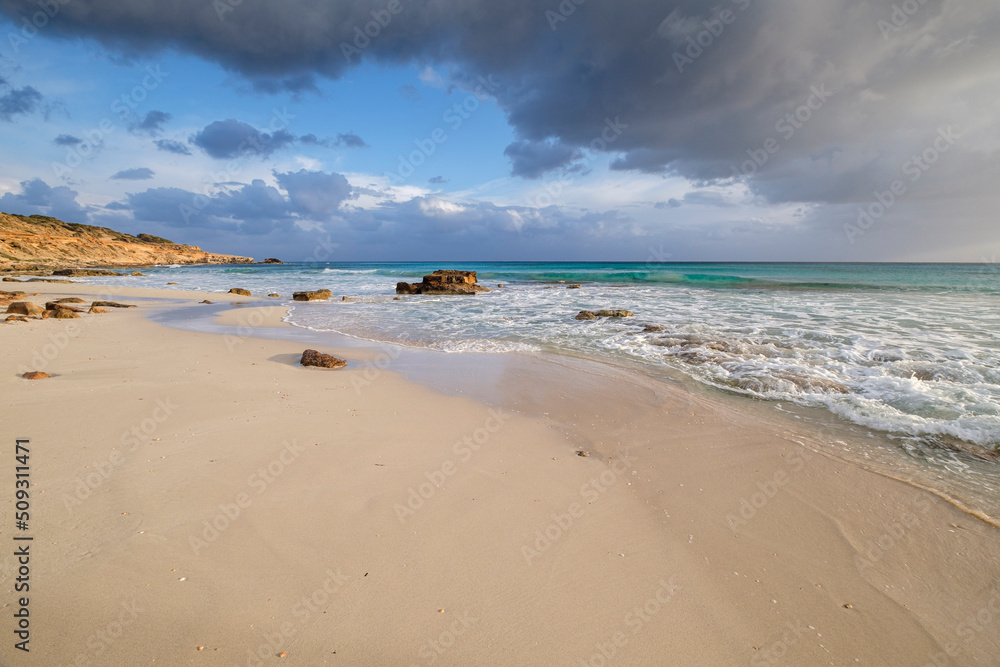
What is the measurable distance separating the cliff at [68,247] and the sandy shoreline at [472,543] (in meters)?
53.2

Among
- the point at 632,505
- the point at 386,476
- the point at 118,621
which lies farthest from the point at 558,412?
the point at 118,621

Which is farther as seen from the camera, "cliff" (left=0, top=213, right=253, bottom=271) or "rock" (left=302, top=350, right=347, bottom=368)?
"cliff" (left=0, top=213, right=253, bottom=271)

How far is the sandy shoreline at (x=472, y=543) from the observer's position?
6.79 ft

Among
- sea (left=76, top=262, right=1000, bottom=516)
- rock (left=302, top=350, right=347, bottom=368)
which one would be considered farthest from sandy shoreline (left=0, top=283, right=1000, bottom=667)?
rock (left=302, top=350, right=347, bottom=368)

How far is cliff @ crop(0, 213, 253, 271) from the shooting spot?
45875 mm

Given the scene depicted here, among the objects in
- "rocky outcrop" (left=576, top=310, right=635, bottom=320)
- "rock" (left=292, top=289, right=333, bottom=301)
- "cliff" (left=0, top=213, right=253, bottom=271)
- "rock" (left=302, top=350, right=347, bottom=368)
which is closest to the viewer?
"rock" (left=302, top=350, right=347, bottom=368)

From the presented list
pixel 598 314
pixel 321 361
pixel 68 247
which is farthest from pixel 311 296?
pixel 68 247

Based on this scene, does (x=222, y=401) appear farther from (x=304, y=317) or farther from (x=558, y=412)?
(x=304, y=317)

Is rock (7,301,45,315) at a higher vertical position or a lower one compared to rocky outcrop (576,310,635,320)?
higher

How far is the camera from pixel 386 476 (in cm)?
354

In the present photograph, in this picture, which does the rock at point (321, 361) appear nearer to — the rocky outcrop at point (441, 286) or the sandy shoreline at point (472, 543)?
the sandy shoreline at point (472, 543)

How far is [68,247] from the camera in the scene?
55344 mm

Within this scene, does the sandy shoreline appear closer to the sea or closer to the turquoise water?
the sea

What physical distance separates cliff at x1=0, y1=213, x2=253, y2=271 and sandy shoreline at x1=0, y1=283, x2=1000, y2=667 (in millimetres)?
53191
